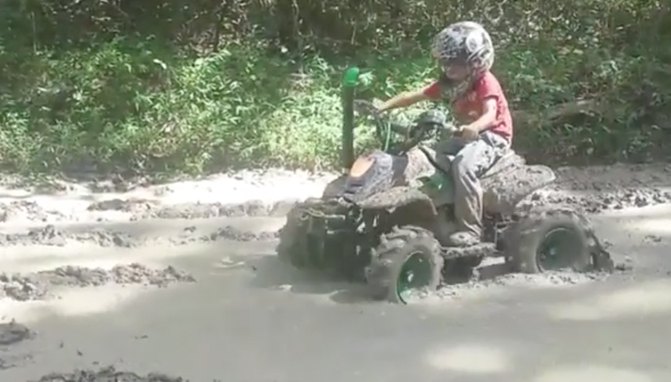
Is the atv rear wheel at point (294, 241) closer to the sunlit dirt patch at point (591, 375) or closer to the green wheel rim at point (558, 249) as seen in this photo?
the green wheel rim at point (558, 249)

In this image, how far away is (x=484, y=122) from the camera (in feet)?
21.1

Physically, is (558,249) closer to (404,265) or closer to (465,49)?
(404,265)

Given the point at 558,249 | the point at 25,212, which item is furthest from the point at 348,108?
the point at 25,212

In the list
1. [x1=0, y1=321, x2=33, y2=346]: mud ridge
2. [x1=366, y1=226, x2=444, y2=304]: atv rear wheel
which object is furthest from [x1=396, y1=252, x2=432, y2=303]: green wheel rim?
[x1=0, y1=321, x2=33, y2=346]: mud ridge

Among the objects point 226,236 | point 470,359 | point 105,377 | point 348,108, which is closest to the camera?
point 105,377

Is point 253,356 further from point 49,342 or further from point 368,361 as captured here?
point 49,342

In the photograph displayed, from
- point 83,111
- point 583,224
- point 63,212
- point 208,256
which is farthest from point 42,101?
point 583,224

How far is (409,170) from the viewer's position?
6465mm

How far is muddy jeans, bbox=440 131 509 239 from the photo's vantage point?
6371 mm

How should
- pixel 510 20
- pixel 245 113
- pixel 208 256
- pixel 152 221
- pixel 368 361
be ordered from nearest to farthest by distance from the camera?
pixel 368 361
pixel 208 256
pixel 152 221
pixel 245 113
pixel 510 20

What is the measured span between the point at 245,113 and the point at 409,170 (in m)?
3.72

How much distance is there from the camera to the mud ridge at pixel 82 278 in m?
6.32

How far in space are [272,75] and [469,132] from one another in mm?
4598

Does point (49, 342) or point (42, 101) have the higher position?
point (42, 101)
